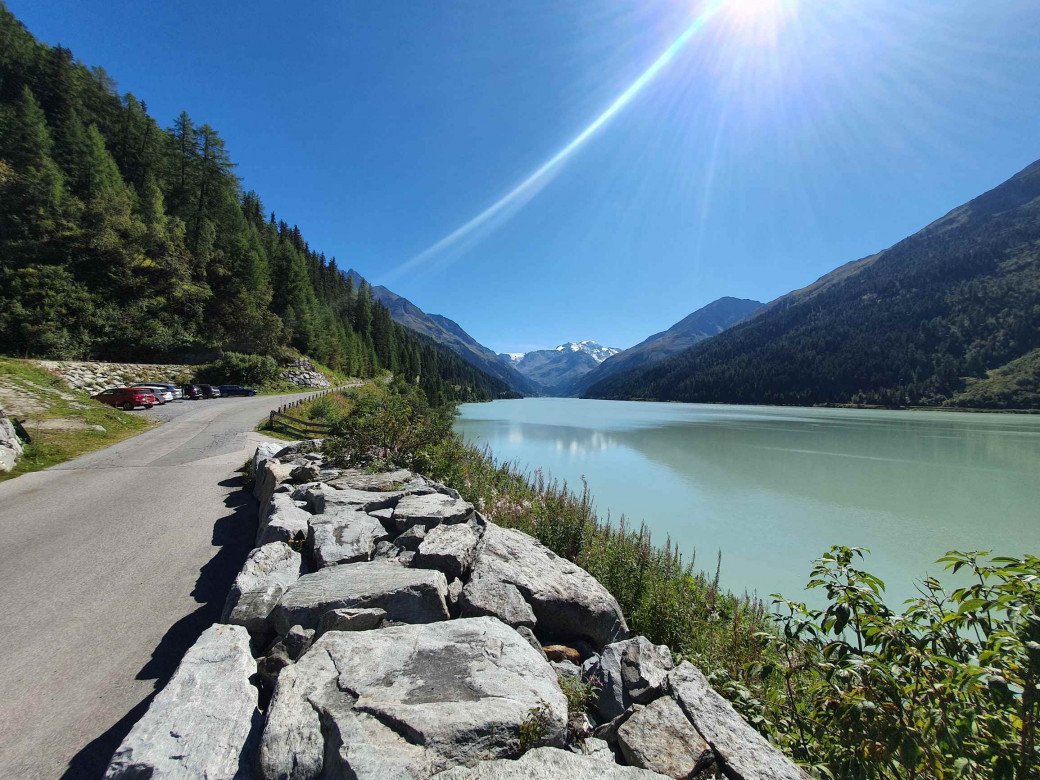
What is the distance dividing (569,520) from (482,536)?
406 centimetres

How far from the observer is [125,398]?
84.0 feet

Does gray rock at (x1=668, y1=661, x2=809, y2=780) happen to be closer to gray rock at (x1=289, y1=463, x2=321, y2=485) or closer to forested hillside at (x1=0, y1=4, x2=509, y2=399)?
gray rock at (x1=289, y1=463, x2=321, y2=485)

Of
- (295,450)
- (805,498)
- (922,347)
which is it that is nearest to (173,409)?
(295,450)

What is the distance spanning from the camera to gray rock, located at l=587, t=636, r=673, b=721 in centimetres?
385

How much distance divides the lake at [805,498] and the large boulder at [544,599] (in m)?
6.27

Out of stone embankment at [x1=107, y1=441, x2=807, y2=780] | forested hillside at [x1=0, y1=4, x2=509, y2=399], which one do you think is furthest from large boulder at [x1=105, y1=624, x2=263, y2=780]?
forested hillside at [x1=0, y1=4, x2=509, y2=399]

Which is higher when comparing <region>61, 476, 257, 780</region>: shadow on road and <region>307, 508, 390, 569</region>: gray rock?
<region>307, 508, 390, 569</region>: gray rock

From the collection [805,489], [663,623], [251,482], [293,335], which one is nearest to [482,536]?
[663,623]

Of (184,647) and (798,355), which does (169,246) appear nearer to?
(184,647)

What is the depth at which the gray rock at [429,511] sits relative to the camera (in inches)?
268

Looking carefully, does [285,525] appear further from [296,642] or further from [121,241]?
[121,241]

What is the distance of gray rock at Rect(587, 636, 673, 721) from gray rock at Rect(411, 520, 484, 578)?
2.16 metres

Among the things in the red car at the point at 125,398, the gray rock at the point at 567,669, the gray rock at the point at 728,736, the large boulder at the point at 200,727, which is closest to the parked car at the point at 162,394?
the red car at the point at 125,398

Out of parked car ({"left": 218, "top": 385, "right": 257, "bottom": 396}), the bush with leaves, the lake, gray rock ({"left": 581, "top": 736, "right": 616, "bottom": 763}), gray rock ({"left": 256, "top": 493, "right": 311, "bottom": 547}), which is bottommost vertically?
the lake
